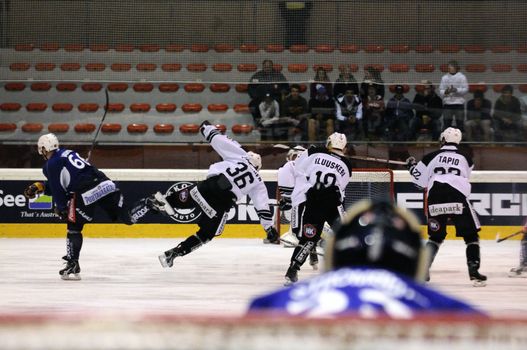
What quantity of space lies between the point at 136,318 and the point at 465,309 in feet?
2.38

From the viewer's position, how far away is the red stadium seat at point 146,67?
14.3 metres

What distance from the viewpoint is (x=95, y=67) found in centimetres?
1423

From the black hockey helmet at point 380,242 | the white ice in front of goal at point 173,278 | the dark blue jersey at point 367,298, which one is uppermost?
the black hockey helmet at point 380,242

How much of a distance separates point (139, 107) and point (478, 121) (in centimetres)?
439

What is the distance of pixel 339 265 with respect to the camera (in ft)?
7.81

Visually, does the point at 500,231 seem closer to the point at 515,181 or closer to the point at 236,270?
the point at 515,181

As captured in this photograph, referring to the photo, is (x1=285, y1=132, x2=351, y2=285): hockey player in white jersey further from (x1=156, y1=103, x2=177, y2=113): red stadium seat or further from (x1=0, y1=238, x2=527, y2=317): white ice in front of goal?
(x1=156, y1=103, x2=177, y2=113): red stadium seat

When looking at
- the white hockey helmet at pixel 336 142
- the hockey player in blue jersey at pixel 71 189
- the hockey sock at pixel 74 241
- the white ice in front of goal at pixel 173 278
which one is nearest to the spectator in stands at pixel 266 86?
the white ice in front of goal at pixel 173 278

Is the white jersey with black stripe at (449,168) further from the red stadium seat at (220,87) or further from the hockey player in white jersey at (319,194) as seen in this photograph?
the red stadium seat at (220,87)

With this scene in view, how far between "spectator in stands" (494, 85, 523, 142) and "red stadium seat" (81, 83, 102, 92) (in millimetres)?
5183

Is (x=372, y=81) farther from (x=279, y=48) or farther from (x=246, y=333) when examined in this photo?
(x=246, y=333)

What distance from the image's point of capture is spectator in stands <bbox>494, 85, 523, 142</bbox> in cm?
1313

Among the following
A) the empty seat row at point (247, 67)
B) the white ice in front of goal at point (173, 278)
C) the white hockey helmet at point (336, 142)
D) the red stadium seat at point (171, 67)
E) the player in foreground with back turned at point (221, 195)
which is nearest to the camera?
the white ice in front of goal at point (173, 278)

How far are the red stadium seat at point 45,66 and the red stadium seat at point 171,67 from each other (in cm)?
150
